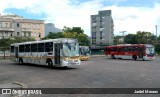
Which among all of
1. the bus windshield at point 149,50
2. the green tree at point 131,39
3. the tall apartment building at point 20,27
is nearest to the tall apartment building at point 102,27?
the green tree at point 131,39

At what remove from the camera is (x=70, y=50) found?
25.0 m

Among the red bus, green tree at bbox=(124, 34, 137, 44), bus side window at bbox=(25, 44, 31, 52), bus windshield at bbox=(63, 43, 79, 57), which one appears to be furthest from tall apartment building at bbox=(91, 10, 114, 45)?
bus windshield at bbox=(63, 43, 79, 57)

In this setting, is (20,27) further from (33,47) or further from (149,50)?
(33,47)

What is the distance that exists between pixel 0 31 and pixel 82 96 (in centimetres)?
8092

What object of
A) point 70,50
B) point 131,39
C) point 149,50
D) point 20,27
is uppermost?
point 20,27

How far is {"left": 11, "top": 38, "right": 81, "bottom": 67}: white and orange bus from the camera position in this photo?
24625 mm

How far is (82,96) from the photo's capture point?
11094 millimetres

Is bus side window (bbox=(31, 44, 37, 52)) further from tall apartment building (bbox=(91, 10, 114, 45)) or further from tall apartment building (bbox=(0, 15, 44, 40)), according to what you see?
tall apartment building (bbox=(91, 10, 114, 45))

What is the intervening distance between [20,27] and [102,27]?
43566 millimetres

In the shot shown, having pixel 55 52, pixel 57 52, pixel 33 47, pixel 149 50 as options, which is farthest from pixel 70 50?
pixel 149 50

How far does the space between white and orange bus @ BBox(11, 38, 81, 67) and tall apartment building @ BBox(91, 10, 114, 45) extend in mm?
89767

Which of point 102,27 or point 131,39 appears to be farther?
point 102,27

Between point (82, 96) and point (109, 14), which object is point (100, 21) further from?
point (82, 96)

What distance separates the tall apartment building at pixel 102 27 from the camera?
119688 mm
